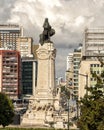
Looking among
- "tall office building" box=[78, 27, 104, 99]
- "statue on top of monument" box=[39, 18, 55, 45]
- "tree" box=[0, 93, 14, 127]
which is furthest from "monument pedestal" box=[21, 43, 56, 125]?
"tall office building" box=[78, 27, 104, 99]

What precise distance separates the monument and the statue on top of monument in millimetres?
1710

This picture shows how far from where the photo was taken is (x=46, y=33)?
16250 centimetres

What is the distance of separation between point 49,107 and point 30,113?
13.9 feet

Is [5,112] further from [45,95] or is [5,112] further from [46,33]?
[46,33]

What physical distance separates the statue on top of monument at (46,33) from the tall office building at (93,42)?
85.2 ft

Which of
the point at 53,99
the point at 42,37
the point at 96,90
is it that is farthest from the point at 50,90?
the point at 96,90

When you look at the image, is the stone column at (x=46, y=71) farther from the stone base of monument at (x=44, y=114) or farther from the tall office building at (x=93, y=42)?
the tall office building at (x=93, y=42)

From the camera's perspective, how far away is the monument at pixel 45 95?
146625 millimetres

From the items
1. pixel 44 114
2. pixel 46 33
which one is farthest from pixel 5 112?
pixel 46 33

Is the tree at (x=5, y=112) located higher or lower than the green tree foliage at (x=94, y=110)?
lower

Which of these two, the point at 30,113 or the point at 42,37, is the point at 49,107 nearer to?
the point at 30,113

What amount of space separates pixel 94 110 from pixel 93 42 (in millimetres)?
136521

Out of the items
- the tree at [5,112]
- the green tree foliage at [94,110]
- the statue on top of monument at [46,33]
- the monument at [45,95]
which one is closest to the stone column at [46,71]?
the monument at [45,95]

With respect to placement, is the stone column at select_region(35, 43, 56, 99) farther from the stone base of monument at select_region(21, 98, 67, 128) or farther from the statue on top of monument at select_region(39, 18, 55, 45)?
the statue on top of monument at select_region(39, 18, 55, 45)
